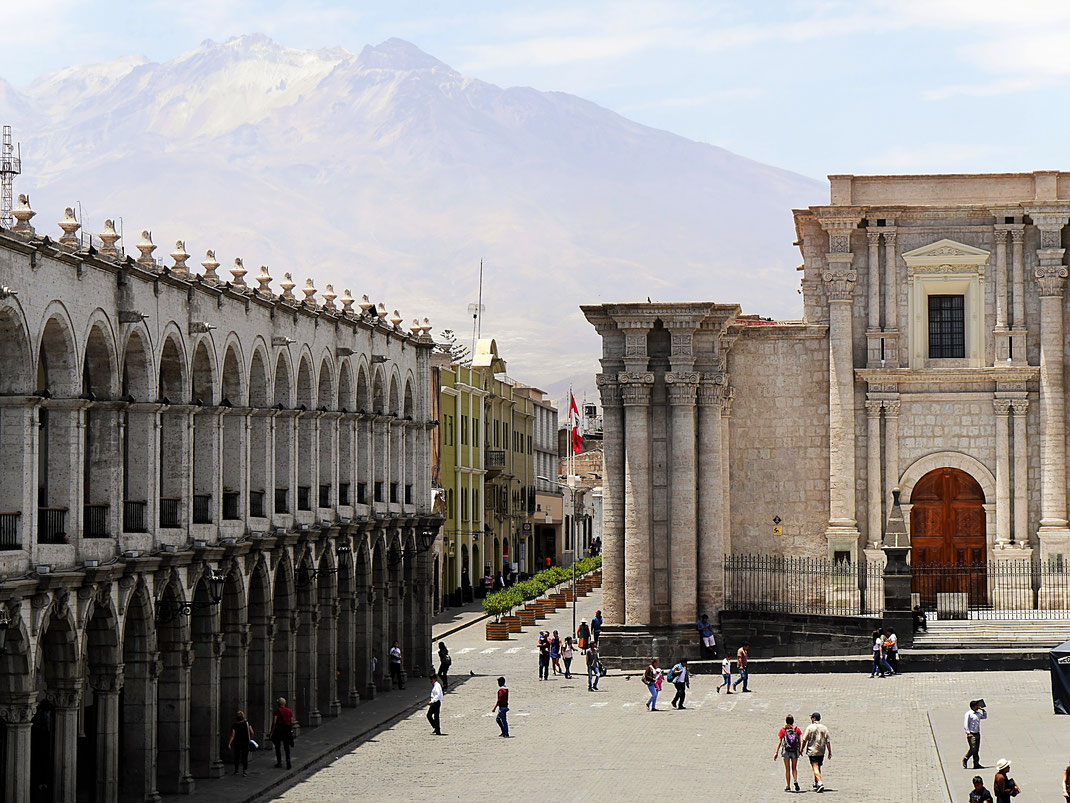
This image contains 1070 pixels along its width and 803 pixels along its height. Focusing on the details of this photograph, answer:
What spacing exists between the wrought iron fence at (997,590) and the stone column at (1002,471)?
114cm

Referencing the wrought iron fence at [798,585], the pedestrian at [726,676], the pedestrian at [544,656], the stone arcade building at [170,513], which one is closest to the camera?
the stone arcade building at [170,513]

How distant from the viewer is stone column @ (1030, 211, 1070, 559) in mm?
51781

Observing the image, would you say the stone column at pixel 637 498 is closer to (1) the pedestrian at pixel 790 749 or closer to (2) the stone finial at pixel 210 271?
(2) the stone finial at pixel 210 271

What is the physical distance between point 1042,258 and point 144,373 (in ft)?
102

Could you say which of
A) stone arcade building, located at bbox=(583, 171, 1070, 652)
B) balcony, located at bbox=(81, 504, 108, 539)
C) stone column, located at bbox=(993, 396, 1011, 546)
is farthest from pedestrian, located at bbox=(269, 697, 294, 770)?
stone column, located at bbox=(993, 396, 1011, 546)

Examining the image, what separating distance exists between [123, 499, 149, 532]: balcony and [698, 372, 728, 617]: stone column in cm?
2283

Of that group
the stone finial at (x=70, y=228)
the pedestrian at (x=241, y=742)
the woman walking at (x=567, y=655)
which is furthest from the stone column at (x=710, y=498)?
the stone finial at (x=70, y=228)

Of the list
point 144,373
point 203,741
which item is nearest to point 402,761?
point 203,741

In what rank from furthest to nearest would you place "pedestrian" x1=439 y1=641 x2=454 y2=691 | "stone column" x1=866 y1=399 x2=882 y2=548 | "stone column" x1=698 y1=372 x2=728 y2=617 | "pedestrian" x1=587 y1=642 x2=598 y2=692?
"stone column" x1=866 y1=399 x2=882 y2=548 < "stone column" x1=698 y1=372 x2=728 y2=617 < "pedestrian" x1=587 y1=642 x2=598 y2=692 < "pedestrian" x1=439 y1=641 x2=454 y2=691

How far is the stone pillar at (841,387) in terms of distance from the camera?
2077 inches

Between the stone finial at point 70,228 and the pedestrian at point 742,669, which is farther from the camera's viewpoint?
the pedestrian at point 742,669

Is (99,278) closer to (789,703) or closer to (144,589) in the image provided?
(144,589)

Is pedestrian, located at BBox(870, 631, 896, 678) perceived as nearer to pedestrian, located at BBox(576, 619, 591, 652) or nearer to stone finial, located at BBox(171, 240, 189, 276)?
pedestrian, located at BBox(576, 619, 591, 652)

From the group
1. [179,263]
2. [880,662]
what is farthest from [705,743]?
[179,263]
